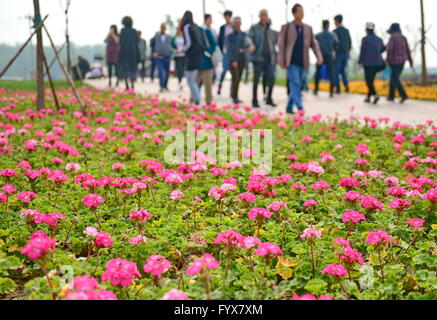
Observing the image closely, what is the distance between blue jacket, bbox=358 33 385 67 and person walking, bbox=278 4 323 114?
2.63m

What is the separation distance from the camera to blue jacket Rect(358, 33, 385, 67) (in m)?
11.7

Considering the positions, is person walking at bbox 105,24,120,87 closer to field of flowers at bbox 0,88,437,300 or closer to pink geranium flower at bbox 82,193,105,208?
field of flowers at bbox 0,88,437,300

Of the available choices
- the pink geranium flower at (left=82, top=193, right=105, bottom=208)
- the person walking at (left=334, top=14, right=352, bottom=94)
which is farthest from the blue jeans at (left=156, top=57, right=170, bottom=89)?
the pink geranium flower at (left=82, top=193, right=105, bottom=208)

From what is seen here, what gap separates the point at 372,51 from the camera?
11758mm

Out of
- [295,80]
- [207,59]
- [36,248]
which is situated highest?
[207,59]

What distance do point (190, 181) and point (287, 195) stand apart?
1.03 metres

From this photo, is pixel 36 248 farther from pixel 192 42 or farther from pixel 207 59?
pixel 207 59

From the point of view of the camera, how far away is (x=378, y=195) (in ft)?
13.9

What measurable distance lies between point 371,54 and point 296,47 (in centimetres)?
322

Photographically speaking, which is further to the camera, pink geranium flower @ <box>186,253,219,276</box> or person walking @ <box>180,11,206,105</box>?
person walking @ <box>180,11,206,105</box>

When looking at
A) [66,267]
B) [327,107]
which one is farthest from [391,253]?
[327,107]

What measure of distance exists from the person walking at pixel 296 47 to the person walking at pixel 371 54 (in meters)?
2.64

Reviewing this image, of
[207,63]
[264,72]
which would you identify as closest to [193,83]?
[207,63]

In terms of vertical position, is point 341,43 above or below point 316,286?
above
